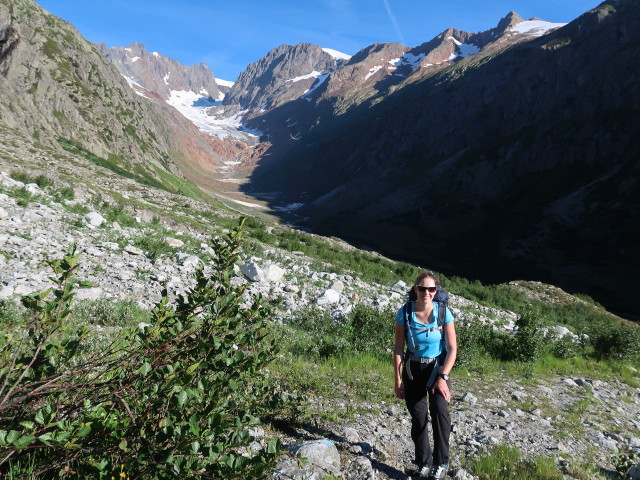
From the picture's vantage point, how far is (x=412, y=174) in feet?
429

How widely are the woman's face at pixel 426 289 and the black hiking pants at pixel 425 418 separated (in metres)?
0.87

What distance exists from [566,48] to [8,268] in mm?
143678

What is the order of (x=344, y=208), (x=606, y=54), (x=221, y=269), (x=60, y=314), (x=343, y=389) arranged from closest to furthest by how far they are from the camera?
(x=60, y=314) → (x=221, y=269) → (x=343, y=389) → (x=606, y=54) → (x=344, y=208)

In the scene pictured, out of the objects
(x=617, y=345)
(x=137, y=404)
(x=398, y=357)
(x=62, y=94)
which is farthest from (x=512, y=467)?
(x=62, y=94)

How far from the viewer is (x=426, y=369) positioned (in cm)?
486

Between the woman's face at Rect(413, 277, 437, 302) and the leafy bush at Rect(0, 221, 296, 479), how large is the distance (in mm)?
2493

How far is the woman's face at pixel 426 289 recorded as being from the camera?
16.1 ft

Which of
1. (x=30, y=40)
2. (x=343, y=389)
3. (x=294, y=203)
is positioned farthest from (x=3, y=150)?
(x=294, y=203)

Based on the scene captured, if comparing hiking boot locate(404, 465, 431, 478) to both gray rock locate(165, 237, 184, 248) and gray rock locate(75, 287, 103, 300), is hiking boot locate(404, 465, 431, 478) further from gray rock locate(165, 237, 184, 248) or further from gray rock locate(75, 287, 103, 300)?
gray rock locate(165, 237, 184, 248)

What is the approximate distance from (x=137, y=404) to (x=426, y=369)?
11.4ft

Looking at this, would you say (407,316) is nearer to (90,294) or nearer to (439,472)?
(439,472)

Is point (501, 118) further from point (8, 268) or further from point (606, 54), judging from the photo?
point (8, 268)

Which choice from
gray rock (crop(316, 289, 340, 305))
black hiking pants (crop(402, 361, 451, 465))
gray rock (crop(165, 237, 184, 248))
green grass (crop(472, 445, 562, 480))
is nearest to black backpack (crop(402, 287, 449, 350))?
black hiking pants (crop(402, 361, 451, 465))

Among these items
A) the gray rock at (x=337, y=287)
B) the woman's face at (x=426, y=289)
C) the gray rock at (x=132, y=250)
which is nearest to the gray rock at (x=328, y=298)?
the gray rock at (x=337, y=287)
